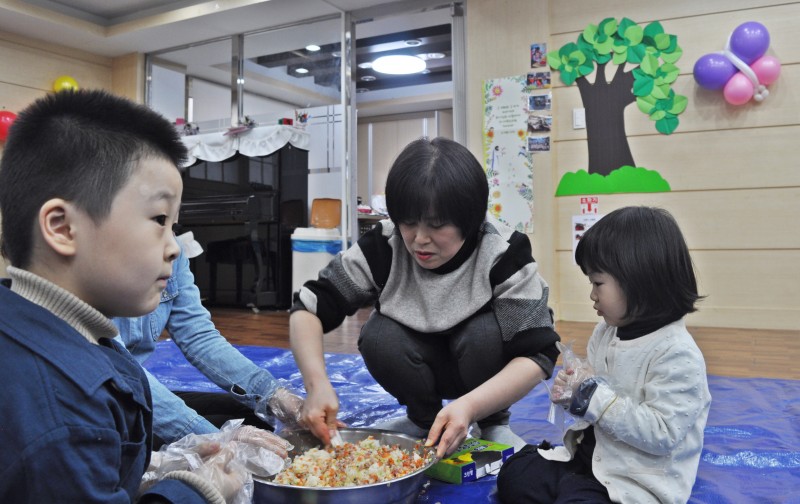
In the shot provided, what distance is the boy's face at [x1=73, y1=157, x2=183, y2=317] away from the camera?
57 cm

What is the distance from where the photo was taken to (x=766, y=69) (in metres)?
3.32

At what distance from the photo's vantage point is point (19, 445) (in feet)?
1.61

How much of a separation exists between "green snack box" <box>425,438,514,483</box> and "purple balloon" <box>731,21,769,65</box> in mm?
3128

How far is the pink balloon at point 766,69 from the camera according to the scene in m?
3.31

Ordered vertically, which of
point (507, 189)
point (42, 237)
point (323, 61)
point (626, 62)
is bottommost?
point (42, 237)

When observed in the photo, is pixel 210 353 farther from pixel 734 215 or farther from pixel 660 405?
pixel 734 215

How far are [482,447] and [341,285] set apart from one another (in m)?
0.46

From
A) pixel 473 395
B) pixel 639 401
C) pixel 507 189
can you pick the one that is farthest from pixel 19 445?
pixel 507 189

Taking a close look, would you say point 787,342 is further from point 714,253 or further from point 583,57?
point 583,57

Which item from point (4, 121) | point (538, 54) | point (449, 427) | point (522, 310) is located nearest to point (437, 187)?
point (522, 310)

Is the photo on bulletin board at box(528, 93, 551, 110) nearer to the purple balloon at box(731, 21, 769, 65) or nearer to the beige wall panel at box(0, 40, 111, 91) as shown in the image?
the purple balloon at box(731, 21, 769, 65)

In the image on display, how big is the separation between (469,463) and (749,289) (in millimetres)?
3044

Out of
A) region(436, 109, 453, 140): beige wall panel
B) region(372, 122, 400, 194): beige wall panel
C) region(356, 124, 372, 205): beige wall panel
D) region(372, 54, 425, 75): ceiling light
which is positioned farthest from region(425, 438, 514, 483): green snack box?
region(356, 124, 372, 205): beige wall panel

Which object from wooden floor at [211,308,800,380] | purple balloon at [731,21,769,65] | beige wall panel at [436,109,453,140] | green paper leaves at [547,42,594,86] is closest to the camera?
wooden floor at [211,308,800,380]
